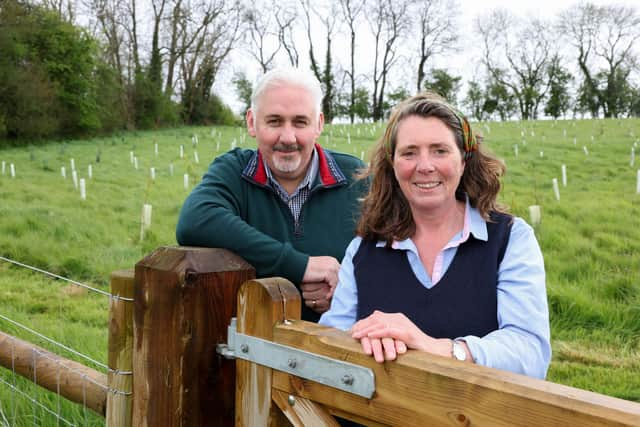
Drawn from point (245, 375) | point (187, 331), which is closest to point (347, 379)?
point (245, 375)

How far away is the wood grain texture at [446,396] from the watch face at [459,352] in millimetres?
323

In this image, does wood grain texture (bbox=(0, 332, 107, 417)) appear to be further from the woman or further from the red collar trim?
the red collar trim

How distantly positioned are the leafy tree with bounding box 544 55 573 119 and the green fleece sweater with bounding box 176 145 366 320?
48761 mm

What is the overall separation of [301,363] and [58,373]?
1.27 m

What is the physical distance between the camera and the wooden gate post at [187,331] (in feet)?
4.79

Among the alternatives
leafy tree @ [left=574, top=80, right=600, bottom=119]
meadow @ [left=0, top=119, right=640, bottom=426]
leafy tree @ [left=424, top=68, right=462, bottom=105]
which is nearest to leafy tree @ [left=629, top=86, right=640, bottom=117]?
leafy tree @ [left=574, top=80, right=600, bottom=119]

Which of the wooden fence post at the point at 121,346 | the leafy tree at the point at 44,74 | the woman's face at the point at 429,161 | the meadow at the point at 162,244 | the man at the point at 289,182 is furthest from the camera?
the leafy tree at the point at 44,74

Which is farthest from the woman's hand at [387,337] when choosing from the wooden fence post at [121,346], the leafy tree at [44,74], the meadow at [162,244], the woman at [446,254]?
the leafy tree at [44,74]

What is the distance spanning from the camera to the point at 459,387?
0.99 meters

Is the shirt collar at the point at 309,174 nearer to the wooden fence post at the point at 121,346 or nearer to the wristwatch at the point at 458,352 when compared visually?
the wooden fence post at the point at 121,346

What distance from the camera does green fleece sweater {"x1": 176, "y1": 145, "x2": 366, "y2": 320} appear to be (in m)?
1.98

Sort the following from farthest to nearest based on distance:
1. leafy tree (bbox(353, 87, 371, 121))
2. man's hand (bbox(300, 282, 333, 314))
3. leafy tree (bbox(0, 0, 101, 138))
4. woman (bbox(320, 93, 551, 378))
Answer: leafy tree (bbox(353, 87, 371, 121)), leafy tree (bbox(0, 0, 101, 138)), man's hand (bbox(300, 282, 333, 314)), woman (bbox(320, 93, 551, 378))

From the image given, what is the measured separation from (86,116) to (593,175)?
2471 centimetres

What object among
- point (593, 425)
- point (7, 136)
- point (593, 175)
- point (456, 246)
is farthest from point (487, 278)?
point (7, 136)
